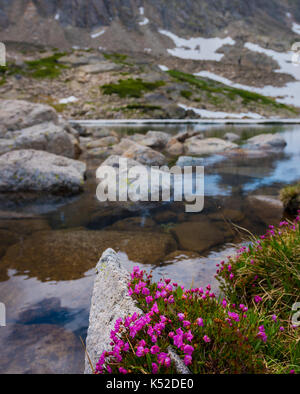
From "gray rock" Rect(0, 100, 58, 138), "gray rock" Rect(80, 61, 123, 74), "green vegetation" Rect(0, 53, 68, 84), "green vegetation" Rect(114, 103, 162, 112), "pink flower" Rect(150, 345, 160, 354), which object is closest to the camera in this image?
"pink flower" Rect(150, 345, 160, 354)

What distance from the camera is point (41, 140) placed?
665 inches

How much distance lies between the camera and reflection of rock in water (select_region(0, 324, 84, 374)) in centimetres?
386

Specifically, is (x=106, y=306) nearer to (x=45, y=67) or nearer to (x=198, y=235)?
(x=198, y=235)

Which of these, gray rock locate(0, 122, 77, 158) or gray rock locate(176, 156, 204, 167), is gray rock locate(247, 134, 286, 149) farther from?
gray rock locate(0, 122, 77, 158)

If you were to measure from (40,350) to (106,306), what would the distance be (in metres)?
1.32

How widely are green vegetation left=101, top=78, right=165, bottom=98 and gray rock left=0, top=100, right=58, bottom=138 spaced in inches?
3500

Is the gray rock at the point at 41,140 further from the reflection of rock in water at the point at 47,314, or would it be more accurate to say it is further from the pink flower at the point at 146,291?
the pink flower at the point at 146,291

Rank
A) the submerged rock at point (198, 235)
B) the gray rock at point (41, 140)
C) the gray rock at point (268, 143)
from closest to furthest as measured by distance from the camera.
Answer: the submerged rock at point (198, 235) < the gray rock at point (41, 140) < the gray rock at point (268, 143)

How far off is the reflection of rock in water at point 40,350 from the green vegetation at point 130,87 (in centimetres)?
10710

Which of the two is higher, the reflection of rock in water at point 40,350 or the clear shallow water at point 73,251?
the reflection of rock in water at point 40,350

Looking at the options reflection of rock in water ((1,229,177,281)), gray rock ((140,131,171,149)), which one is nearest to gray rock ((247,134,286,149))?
gray rock ((140,131,171,149))

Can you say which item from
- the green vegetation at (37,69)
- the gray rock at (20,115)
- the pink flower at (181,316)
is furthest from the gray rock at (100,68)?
the pink flower at (181,316)

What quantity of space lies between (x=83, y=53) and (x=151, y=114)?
89.5 meters

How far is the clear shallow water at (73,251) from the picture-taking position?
4312mm
